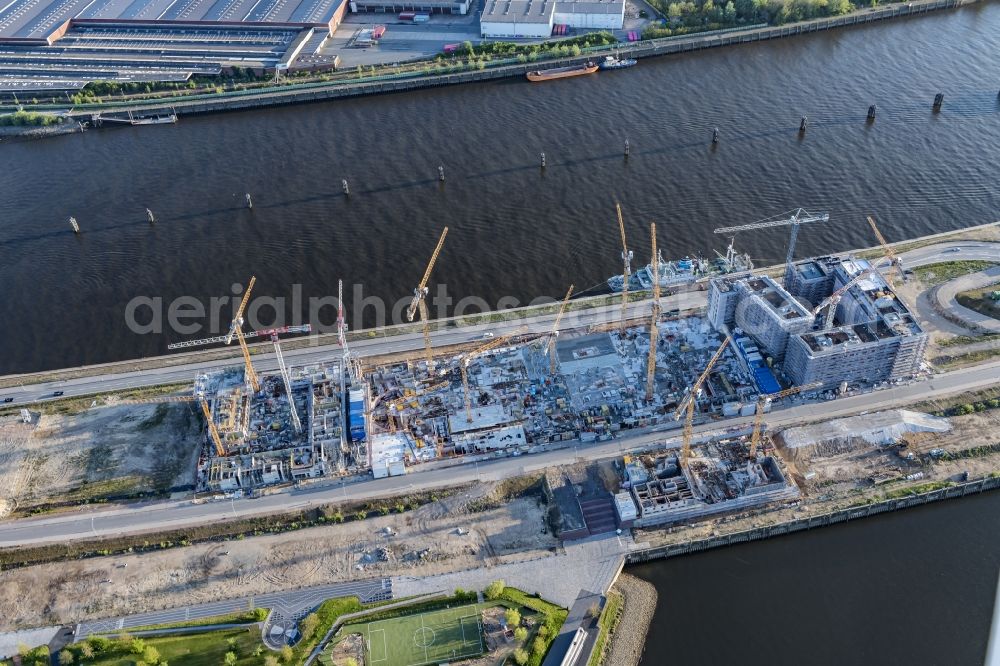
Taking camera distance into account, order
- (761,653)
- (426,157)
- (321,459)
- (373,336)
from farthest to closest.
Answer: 1. (426,157)
2. (373,336)
3. (321,459)
4. (761,653)

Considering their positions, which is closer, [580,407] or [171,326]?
[580,407]

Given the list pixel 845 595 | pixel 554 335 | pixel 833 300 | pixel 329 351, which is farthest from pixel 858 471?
pixel 329 351

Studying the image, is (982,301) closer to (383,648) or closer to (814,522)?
(814,522)

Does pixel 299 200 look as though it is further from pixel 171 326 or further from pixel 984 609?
pixel 984 609

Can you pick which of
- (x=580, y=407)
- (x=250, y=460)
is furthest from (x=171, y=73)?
(x=580, y=407)

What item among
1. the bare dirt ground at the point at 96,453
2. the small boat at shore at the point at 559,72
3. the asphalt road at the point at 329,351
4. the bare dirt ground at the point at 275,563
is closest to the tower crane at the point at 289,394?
the asphalt road at the point at 329,351

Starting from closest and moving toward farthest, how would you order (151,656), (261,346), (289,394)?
(151,656) → (289,394) → (261,346)
